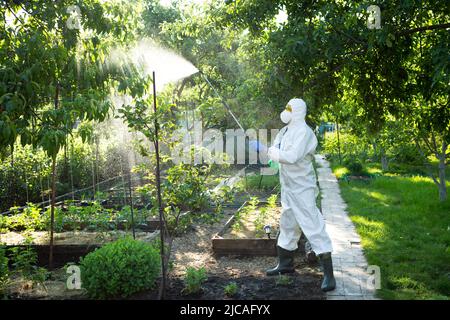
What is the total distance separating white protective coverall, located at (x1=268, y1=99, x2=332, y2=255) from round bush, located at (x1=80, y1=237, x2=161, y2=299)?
5.39ft

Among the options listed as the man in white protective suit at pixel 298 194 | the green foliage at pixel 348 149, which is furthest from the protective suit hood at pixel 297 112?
the green foliage at pixel 348 149

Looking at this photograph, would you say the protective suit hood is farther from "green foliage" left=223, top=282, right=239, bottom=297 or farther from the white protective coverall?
"green foliage" left=223, top=282, right=239, bottom=297

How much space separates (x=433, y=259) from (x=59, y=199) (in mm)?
8436

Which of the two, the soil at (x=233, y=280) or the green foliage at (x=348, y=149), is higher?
the green foliage at (x=348, y=149)

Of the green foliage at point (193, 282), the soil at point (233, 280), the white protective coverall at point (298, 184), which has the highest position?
the white protective coverall at point (298, 184)

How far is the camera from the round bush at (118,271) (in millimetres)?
4582

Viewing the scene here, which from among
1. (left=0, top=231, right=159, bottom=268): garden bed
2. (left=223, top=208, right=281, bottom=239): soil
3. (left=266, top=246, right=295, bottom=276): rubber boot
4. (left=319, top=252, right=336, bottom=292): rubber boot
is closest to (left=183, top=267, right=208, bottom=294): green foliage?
(left=266, top=246, right=295, bottom=276): rubber boot

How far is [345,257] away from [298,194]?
5.53 feet

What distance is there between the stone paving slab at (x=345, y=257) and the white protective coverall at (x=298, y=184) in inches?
20.3

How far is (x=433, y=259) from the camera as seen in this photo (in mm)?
6117

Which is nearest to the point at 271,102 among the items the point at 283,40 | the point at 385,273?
the point at 283,40

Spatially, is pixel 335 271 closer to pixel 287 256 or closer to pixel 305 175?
pixel 287 256

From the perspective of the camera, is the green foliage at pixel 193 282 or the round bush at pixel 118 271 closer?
the round bush at pixel 118 271

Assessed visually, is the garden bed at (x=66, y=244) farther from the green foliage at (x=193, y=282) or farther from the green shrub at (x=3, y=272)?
the green foliage at (x=193, y=282)
